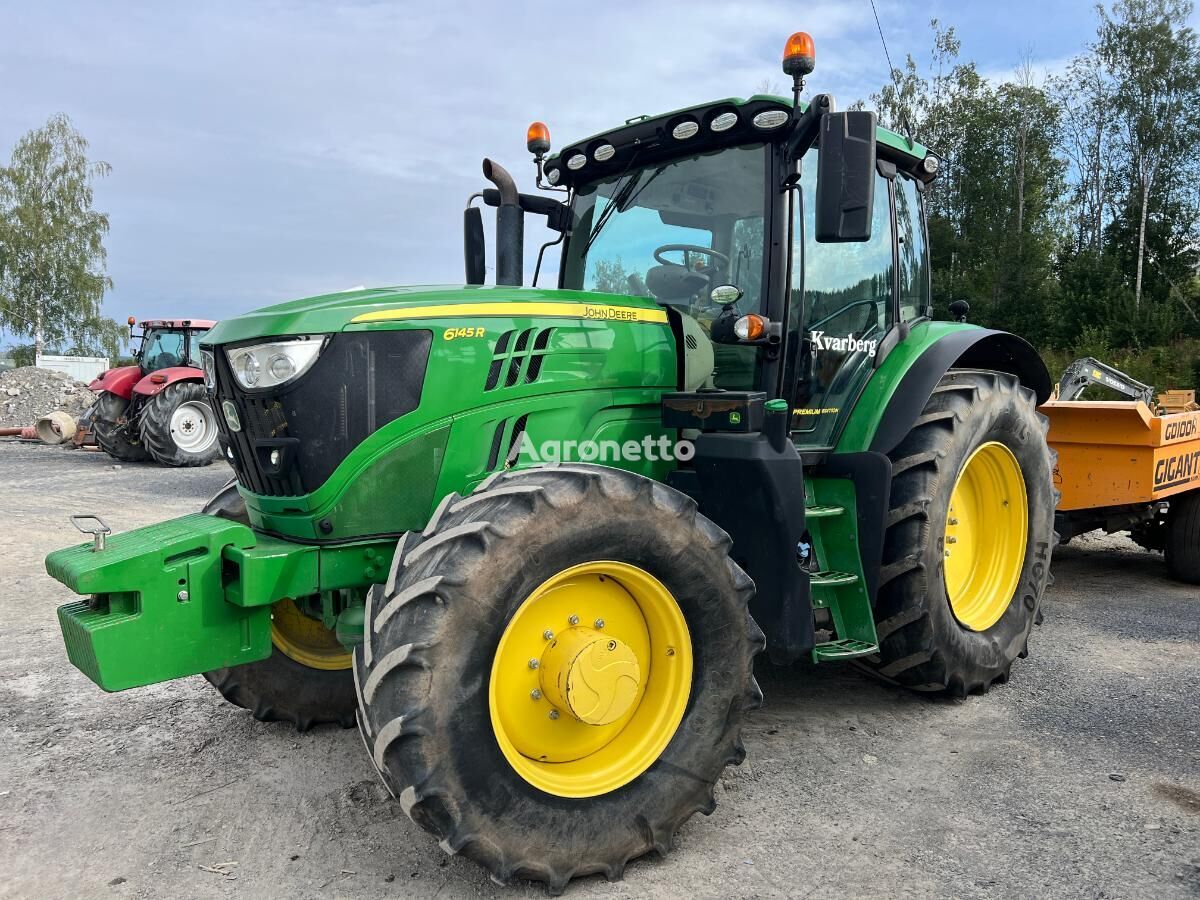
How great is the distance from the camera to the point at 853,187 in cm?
298

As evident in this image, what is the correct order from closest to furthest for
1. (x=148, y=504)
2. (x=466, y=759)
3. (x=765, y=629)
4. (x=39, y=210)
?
1. (x=466, y=759)
2. (x=765, y=629)
3. (x=148, y=504)
4. (x=39, y=210)

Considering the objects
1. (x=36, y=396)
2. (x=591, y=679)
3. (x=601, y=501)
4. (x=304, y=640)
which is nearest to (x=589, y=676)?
(x=591, y=679)

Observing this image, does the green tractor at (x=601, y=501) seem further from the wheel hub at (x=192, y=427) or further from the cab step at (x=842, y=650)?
the wheel hub at (x=192, y=427)

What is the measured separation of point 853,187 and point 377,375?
1.66 meters

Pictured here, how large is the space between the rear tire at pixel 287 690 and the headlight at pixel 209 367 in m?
0.55

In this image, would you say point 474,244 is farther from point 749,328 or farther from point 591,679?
point 591,679

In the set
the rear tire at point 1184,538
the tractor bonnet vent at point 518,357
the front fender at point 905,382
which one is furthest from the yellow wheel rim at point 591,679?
the rear tire at point 1184,538

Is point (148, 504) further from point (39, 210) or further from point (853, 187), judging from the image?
point (39, 210)

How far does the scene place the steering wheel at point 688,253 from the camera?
368 centimetres

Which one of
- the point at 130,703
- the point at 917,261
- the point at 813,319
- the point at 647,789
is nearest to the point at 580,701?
the point at 647,789

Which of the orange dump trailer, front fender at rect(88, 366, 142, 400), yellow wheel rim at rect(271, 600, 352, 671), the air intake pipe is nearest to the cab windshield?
the air intake pipe

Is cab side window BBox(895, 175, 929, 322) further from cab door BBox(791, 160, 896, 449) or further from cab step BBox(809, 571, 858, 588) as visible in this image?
cab step BBox(809, 571, 858, 588)

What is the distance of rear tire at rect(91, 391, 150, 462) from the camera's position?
14039 millimetres

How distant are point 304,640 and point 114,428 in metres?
12.2
